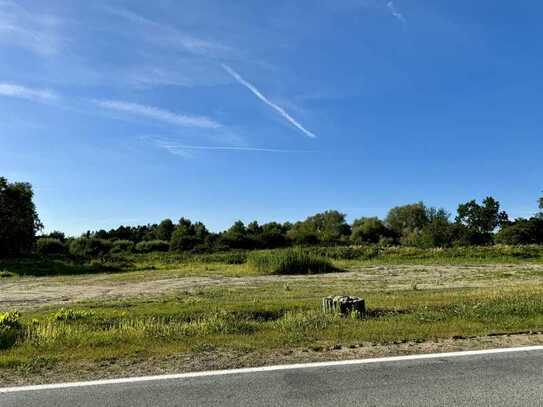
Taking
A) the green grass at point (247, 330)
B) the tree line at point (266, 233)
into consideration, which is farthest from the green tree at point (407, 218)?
the green grass at point (247, 330)

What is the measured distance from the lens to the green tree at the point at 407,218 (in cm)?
11906

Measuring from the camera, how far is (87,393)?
17.5 ft

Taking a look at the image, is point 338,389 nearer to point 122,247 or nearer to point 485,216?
point 122,247

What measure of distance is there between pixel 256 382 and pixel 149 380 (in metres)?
1.28

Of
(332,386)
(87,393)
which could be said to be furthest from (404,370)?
(87,393)

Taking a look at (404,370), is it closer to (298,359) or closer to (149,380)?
(298,359)

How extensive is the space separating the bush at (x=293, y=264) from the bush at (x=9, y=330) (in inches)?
1082

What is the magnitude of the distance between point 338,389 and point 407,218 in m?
120

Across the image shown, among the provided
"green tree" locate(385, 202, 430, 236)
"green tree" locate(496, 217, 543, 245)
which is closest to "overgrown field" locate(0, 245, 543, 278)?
"green tree" locate(496, 217, 543, 245)

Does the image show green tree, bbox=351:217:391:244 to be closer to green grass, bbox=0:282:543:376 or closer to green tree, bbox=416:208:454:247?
green tree, bbox=416:208:454:247

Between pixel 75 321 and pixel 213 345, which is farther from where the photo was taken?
pixel 75 321

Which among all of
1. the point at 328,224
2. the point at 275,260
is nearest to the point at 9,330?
the point at 275,260

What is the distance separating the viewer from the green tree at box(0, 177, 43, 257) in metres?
50.4

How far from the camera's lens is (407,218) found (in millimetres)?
120750
